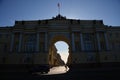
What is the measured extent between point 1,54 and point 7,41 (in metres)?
5.12

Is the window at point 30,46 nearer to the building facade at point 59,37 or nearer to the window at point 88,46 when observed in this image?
the building facade at point 59,37

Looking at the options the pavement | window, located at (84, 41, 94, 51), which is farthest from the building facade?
the pavement

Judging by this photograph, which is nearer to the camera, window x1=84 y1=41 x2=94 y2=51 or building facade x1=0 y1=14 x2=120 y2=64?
building facade x1=0 y1=14 x2=120 y2=64

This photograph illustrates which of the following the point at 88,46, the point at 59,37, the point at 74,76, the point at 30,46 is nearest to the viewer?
the point at 74,76

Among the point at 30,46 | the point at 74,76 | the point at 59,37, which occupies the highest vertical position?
the point at 59,37

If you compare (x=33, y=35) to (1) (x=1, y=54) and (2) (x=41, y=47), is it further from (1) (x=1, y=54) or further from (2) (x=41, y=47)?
(1) (x=1, y=54)

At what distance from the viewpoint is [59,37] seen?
159 ft

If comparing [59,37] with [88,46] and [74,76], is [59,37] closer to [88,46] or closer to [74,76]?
[88,46]

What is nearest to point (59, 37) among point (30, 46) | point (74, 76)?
point (30, 46)

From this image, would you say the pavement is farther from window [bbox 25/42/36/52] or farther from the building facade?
window [bbox 25/42/36/52]

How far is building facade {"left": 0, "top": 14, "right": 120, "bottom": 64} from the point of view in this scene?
43.4 meters

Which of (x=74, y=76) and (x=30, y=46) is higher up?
(x=30, y=46)

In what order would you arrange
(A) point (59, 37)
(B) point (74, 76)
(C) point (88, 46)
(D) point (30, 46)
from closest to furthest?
(B) point (74, 76), (D) point (30, 46), (C) point (88, 46), (A) point (59, 37)

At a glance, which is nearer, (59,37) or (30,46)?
(30,46)
